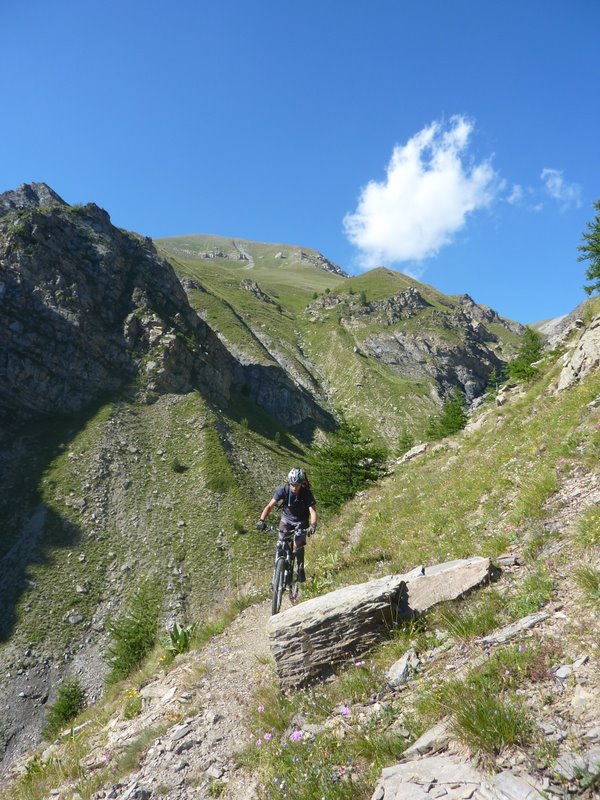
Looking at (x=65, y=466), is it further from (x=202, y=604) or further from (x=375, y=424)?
(x=375, y=424)

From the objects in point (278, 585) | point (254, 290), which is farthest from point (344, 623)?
point (254, 290)

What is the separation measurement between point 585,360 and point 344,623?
16262 mm

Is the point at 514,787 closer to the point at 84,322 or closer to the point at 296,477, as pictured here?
the point at 296,477

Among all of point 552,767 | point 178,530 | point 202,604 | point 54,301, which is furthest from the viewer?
point 54,301

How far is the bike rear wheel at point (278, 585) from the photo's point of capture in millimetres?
10625

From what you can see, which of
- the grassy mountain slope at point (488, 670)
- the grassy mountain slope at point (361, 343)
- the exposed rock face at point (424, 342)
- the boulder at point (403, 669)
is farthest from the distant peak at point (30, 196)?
the boulder at point (403, 669)

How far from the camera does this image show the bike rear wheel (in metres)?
10.6

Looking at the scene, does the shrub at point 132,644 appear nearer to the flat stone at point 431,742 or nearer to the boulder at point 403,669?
the boulder at point 403,669

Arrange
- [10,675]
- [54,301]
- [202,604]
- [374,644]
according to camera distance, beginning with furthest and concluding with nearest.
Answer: [54,301] < [202,604] < [10,675] < [374,644]

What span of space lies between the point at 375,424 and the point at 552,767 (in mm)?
109307

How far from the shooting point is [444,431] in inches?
2019

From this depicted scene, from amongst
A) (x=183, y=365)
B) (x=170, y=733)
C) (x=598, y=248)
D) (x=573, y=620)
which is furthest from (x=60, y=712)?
(x=183, y=365)

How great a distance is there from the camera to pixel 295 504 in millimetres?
11234

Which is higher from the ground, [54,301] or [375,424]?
[54,301]
